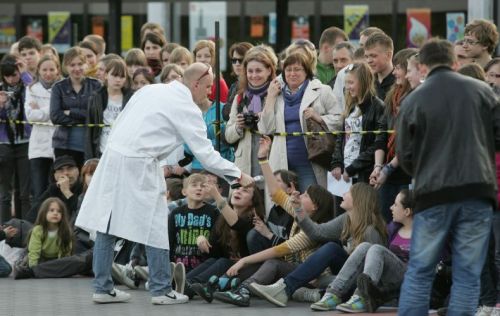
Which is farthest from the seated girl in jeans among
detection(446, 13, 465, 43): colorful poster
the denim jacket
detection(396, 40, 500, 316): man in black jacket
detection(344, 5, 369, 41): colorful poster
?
detection(344, 5, 369, 41): colorful poster

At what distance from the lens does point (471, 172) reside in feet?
28.1

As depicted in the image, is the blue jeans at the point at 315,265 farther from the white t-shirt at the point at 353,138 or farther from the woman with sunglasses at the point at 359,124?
the white t-shirt at the point at 353,138

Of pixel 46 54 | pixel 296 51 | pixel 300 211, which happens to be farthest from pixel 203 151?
pixel 46 54

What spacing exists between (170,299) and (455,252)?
9.93ft

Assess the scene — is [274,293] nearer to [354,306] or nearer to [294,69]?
[354,306]

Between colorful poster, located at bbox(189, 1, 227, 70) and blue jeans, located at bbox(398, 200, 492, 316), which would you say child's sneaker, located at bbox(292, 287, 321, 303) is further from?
colorful poster, located at bbox(189, 1, 227, 70)

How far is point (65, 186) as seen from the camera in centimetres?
1366

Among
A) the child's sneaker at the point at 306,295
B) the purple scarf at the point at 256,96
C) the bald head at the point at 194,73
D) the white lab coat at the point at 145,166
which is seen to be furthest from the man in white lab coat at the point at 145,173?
the purple scarf at the point at 256,96

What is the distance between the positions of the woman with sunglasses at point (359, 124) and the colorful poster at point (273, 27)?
12106mm

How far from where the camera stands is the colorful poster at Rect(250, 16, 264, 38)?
23922 millimetres

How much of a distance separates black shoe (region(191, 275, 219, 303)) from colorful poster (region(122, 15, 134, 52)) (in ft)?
44.3

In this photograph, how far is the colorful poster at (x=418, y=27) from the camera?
22562mm

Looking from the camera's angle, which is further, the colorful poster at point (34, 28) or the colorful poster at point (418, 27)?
the colorful poster at point (34, 28)

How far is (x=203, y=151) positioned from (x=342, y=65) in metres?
2.75
